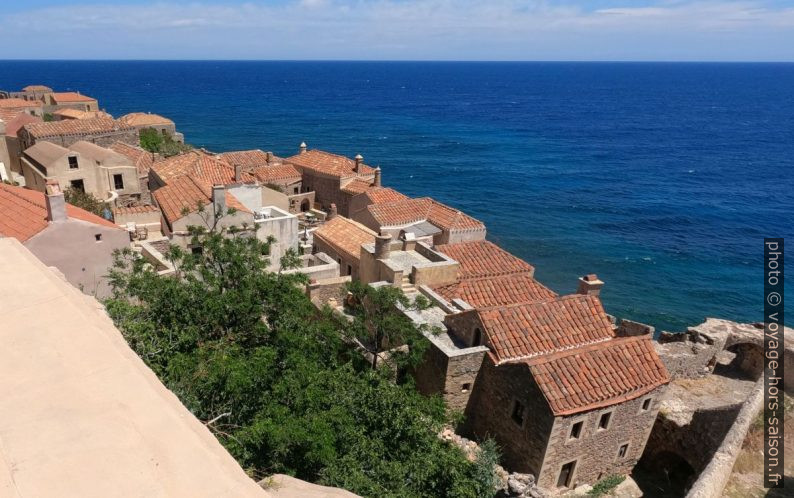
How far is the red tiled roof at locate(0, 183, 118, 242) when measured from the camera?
1786 centimetres

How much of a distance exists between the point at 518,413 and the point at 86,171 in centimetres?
3117

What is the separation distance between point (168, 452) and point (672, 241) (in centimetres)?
6510

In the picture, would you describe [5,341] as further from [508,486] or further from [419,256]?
[419,256]

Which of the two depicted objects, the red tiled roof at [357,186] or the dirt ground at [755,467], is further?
the red tiled roof at [357,186]

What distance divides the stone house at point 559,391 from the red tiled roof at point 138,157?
104ft

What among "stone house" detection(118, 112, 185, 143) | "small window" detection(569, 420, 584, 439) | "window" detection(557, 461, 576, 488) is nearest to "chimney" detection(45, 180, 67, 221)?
"small window" detection(569, 420, 584, 439)

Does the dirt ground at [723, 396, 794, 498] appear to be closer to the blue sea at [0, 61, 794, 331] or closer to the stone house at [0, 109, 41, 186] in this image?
the blue sea at [0, 61, 794, 331]

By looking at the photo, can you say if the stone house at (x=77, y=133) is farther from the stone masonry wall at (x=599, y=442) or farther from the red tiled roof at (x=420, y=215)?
the stone masonry wall at (x=599, y=442)

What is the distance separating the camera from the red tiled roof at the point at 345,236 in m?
27.8

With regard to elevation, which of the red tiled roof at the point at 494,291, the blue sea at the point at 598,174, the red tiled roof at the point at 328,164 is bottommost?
the blue sea at the point at 598,174

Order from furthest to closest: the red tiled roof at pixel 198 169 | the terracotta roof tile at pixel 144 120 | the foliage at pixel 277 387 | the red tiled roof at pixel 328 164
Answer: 1. the terracotta roof tile at pixel 144 120
2. the red tiled roof at pixel 328 164
3. the red tiled roof at pixel 198 169
4. the foliage at pixel 277 387

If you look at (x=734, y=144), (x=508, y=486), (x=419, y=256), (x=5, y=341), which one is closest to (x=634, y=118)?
(x=734, y=144)

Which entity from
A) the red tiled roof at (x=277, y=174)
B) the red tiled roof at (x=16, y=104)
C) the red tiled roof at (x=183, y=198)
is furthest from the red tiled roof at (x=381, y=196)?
the red tiled roof at (x=16, y=104)

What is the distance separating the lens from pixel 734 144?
11731cm
